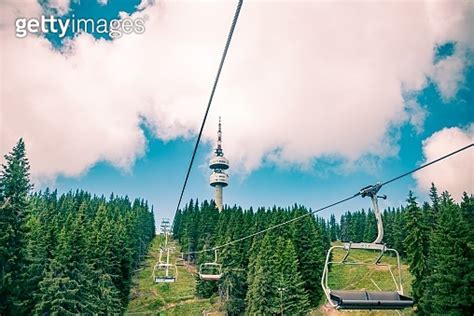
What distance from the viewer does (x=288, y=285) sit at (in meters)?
56.5

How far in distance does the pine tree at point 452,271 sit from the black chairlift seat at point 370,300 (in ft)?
104

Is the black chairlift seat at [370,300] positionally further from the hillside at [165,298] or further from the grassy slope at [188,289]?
the hillside at [165,298]

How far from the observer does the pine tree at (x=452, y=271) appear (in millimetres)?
37000

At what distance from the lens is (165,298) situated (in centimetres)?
7412

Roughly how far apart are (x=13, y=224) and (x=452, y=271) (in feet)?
123

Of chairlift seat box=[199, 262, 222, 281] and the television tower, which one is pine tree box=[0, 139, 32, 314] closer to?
chairlift seat box=[199, 262, 222, 281]

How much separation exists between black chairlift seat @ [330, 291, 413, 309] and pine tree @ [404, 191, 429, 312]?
134 feet

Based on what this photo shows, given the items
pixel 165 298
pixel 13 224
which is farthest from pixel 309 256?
pixel 13 224

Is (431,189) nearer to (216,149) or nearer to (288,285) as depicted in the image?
(288,285)

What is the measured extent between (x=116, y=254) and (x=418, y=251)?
121 feet

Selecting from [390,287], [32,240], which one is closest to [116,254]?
[32,240]

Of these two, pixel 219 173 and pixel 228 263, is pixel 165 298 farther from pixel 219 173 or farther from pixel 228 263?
pixel 219 173

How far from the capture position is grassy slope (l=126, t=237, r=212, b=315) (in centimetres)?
6744

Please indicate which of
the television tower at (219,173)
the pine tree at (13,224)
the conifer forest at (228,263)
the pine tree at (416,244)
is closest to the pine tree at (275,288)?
the conifer forest at (228,263)
